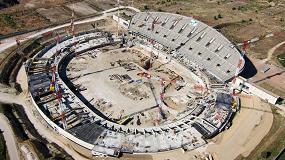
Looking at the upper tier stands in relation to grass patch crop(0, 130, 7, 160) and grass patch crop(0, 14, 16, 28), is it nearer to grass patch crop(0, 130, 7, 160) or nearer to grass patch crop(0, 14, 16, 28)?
grass patch crop(0, 14, 16, 28)

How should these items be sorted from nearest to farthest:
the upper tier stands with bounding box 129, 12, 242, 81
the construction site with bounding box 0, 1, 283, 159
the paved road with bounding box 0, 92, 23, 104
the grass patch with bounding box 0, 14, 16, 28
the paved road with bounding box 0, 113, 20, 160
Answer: the paved road with bounding box 0, 113, 20, 160, the construction site with bounding box 0, 1, 283, 159, the paved road with bounding box 0, 92, 23, 104, the upper tier stands with bounding box 129, 12, 242, 81, the grass patch with bounding box 0, 14, 16, 28

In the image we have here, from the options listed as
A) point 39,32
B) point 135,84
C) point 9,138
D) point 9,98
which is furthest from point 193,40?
point 9,138

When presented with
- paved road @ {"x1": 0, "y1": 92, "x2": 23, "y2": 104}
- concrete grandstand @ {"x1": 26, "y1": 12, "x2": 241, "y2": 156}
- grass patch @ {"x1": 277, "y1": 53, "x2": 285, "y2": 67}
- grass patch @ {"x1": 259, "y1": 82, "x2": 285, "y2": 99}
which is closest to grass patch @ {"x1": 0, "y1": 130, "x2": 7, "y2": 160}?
concrete grandstand @ {"x1": 26, "y1": 12, "x2": 241, "y2": 156}

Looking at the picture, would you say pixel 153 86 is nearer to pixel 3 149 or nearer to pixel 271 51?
pixel 3 149

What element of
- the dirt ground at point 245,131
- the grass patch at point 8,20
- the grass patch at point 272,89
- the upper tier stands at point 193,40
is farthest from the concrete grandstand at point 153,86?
the grass patch at point 8,20

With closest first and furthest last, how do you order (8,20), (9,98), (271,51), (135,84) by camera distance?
(9,98) → (135,84) → (271,51) → (8,20)

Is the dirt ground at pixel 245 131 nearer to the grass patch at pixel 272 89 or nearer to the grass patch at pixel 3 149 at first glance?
the grass patch at pixel 272 89
